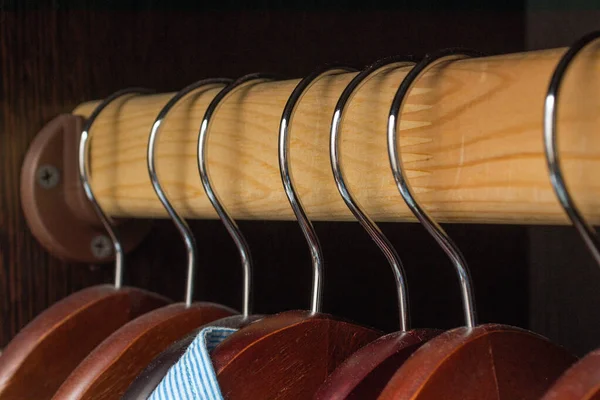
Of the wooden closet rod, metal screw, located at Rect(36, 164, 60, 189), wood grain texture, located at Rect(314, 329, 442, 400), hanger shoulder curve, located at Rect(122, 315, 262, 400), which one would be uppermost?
the wooden closet rod

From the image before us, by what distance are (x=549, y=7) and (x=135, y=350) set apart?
20.1 inches

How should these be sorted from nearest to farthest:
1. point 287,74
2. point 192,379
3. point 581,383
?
1. point 581,383
2. point 192,379
3. point 287,74

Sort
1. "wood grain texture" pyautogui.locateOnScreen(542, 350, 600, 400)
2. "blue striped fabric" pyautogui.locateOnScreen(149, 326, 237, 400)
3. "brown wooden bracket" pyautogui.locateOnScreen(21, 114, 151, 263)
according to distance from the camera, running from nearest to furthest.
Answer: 1. "wood grain texture" pyautogui.locateOnScreen(542, 350, 600, 400)
2. "blue striped fabric" pyautogui.locateOnScreen(149, 326, 237, 400)
3. "brown wooden bracket" pyautogui.locateOnScreen(21, 114, 151, 263)

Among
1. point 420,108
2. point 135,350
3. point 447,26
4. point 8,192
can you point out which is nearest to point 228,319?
point 135,350

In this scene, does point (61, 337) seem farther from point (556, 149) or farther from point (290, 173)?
point (556, 149)

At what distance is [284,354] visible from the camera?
1.60ft

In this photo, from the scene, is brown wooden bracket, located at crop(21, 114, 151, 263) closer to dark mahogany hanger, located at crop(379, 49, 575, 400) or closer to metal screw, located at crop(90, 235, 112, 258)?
metal screw, located at crop(90, 235, 112, 258)

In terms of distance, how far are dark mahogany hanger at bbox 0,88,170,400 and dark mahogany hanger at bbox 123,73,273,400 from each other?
4.3 inches

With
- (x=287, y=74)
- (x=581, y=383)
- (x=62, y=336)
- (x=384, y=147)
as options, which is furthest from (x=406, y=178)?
(x=287, y=74)

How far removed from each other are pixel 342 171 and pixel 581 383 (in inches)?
7.0

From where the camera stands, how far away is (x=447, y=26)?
2.76ft

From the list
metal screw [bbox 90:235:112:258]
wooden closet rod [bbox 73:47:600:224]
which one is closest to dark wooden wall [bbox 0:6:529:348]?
metal screw [bbox 90:235:112:258]

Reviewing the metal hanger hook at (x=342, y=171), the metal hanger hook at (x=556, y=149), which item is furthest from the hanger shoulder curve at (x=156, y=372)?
the metal hanger hook at (x=556, y=149)

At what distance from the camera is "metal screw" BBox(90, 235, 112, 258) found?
76 cm
